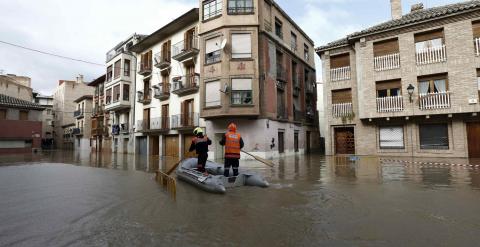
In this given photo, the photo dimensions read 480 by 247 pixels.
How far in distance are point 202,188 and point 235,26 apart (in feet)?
48.0

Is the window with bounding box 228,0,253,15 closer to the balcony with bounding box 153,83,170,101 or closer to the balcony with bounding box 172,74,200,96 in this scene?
the balcony with bounding box 172,74,200,96

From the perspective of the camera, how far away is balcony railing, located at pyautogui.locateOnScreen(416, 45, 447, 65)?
1604cm

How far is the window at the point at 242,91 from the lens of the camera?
1881 cm

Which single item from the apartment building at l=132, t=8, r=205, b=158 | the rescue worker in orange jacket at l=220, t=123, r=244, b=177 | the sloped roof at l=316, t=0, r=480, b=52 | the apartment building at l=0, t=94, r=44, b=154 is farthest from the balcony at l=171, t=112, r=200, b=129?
the apartment building at l=0, t=94, r=44, b=154

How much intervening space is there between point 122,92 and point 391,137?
83.8 feet

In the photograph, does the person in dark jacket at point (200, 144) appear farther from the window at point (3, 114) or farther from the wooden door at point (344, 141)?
the window at point (3, 114)

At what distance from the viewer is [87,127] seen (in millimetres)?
43406

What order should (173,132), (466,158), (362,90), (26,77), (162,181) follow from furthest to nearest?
(26,77) → (173,132) → (362,90) → (466,158) → (162,181)

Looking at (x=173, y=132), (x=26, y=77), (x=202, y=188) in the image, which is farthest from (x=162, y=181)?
(x=26, y=77)

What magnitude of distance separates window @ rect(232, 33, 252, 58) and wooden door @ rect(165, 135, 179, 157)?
377 inches

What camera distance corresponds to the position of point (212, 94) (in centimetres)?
1956

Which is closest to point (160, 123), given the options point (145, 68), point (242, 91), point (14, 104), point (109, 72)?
point (145, 68)

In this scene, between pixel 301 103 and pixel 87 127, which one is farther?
pixel 87 127

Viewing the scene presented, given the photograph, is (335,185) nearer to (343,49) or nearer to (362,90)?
(362,90)
